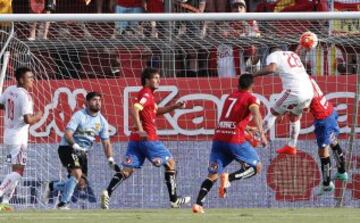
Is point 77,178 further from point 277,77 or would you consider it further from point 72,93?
point 277,77

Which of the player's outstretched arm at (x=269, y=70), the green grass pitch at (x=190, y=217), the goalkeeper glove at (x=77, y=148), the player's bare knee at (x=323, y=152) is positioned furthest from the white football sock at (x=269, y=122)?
the green grass pitch at (x=190, y=217)

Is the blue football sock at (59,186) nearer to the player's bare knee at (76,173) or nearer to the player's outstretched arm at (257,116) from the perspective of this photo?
the player's bare knee at (76,173)

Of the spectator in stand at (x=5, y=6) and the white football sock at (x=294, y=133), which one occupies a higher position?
the spectator in stand at (x=5, y=6)

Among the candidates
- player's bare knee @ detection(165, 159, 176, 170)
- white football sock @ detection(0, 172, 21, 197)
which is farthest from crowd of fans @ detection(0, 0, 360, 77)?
white football sock @ detection(0, 172, 21, 197)

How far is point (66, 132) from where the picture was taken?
1912 cm

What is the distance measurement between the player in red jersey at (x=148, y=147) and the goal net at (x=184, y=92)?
58.5 inches

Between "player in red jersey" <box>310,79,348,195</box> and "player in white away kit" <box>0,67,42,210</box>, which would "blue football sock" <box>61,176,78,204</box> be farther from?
"player in red jersey" <box>310,79,348,195</box>

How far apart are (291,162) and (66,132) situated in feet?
12.5

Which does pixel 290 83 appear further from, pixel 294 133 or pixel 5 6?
pixel 5 6

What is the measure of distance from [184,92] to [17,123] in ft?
10.3

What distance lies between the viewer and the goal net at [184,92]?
798 inches

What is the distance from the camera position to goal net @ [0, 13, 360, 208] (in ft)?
66.5

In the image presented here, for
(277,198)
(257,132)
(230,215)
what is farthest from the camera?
(277,198)

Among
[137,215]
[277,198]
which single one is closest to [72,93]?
[277,198]
